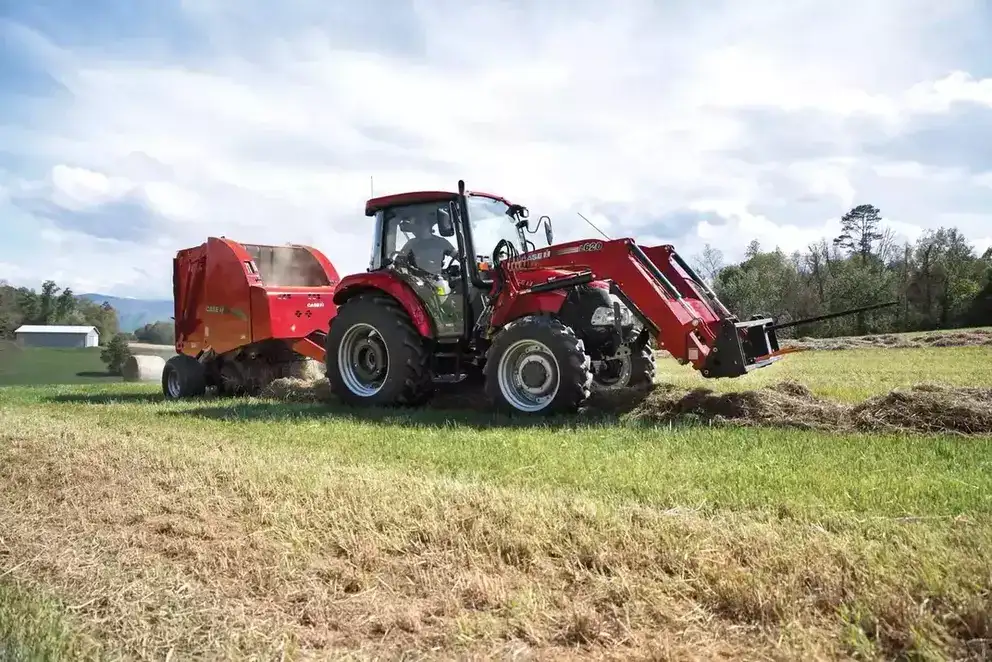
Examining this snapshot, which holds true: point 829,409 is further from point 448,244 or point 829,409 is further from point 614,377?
point 448,244

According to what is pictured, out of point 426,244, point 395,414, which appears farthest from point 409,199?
point 395,414

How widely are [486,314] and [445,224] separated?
1.08 metres

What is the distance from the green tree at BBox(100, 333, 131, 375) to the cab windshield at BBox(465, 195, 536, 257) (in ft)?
57.1

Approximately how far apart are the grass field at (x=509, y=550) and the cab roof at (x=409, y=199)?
3.80m

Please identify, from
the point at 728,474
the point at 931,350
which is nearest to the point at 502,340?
the point at 728,474

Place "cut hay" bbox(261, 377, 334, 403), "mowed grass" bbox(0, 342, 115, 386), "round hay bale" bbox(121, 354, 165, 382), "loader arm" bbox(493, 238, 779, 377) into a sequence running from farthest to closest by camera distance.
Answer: "round hay bale" bbox(121, 354, 165, 382) → "mowed grass" bbox(0, 342, 115, 386) → "cut hay" bbox(261, 377, 334, 403) → "loader arm" bbox(493, 238, 779, 377)

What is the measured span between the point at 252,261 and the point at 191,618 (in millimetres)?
9132

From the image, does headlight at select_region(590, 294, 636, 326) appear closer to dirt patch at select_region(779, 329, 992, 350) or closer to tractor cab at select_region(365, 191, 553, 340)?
tractor cab at select_region(365, 191, 553, 340)

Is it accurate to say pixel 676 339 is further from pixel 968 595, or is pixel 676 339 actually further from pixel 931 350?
pixel 931 350

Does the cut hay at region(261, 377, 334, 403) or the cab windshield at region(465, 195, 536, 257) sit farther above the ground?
the cab windshield at region(465, 195, 536, 257)

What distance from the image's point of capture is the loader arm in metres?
7.31

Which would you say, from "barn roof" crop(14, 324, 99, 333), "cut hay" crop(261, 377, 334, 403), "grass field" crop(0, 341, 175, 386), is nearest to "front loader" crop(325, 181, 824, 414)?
"cut hay" crop(261, 377, 334, 403)

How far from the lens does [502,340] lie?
7.94 metres

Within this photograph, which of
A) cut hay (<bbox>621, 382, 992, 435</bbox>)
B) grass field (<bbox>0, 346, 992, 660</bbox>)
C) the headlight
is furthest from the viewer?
the headlight
